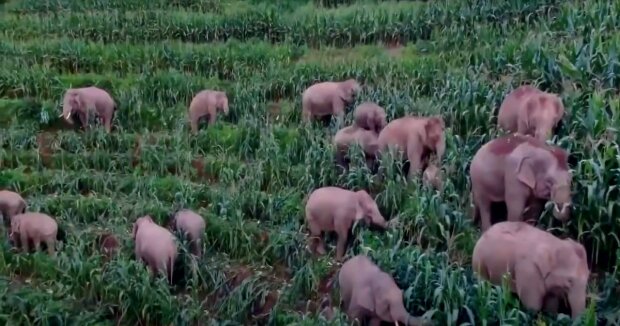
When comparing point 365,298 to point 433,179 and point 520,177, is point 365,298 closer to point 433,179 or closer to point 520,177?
point 520,177

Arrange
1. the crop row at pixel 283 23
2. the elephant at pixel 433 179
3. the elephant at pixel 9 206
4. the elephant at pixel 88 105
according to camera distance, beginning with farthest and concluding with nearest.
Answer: the crop row at pixel 283 23, the elephant at pixel 88 105, the elephant at pixel 9 206, the elephant at pixel 433 179

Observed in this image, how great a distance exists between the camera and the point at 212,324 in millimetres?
6855

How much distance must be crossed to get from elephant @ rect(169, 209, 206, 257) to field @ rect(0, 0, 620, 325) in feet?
0.71

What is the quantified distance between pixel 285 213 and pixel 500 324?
2873 mm

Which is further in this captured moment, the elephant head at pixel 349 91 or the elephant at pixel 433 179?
the elephant head at pixel 349 91

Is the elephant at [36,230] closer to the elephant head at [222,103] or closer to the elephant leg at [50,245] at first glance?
the elephant leg at [50,245]

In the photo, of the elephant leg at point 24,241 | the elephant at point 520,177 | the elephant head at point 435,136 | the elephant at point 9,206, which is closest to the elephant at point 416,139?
the elephant head at point 435,136

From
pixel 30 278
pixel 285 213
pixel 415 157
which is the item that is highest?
pixel 415 157

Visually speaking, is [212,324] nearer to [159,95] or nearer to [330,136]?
[330,136]

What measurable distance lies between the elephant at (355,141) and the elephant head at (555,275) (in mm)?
2866

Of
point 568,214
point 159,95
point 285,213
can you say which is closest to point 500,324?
point 568,214

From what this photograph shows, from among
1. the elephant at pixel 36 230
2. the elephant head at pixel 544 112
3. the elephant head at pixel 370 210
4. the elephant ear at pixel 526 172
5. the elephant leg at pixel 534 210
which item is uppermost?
the elephant head at pixel 544 112

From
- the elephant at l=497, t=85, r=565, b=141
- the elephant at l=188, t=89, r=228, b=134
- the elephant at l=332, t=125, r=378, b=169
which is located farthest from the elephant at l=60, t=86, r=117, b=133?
the elephant at l=497, t=85, r=565, b=141

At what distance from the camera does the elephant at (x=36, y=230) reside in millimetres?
8133
